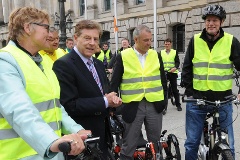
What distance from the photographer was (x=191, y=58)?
3373 mm

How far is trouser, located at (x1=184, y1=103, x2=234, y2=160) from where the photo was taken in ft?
10.7

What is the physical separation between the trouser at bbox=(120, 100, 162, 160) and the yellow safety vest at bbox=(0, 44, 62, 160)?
1.90m

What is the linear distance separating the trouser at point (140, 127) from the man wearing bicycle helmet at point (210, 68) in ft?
1.41

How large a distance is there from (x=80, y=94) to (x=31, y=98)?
99cm

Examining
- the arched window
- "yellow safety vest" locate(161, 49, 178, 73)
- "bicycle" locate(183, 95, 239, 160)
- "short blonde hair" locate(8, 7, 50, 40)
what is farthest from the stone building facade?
"short blonde hair" locate(8, 7, 50, 40)

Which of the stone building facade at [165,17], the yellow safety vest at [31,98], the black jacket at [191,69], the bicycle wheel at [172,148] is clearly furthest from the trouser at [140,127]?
the stone building facade at [165,17]

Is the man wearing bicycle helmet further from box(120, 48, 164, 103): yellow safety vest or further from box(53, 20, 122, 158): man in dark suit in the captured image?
box(53, 20, 122, 158): man in dark suit

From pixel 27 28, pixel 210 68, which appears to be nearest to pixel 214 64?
pixel 210 68

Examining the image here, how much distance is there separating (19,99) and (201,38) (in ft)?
8.07

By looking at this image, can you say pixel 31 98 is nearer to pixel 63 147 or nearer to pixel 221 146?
pixel 63 147

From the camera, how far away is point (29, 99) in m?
1.43

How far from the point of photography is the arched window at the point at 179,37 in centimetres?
1619

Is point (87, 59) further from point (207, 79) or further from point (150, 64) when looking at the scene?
point (207, 79)

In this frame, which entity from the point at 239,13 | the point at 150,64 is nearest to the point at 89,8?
the point at 239,13
